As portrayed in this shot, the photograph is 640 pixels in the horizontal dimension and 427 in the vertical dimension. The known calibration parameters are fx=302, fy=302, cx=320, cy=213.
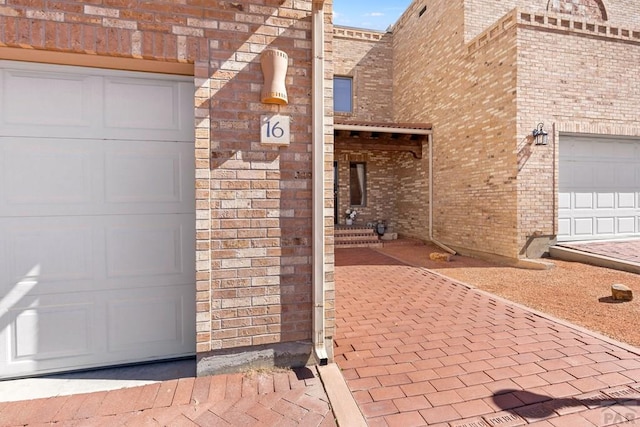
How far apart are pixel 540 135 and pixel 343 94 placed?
737cm

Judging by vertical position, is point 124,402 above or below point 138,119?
below

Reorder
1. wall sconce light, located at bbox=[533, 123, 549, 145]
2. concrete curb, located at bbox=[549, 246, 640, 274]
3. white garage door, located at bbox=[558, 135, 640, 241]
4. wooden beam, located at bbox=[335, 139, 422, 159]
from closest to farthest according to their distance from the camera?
concrete curb, located at bbox=[549, 246, 640, 274], wall sconce light, located at bbox=[533, 123, 549, 145], white garage door, located at bbox=[558, 135, 640, 241], wooden beam, located at bbox=[335, 139, 422, 159]

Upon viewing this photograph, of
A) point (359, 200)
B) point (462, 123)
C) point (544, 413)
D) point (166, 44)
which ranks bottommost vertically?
point (544, 413)

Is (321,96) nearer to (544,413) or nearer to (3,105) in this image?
(3,105)

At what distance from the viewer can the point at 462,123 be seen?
7867 millimetres

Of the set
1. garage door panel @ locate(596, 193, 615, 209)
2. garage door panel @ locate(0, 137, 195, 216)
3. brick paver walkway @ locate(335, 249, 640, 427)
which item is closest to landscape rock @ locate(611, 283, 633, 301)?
brick paver walkway @ locate(335, 249, 640, 427)

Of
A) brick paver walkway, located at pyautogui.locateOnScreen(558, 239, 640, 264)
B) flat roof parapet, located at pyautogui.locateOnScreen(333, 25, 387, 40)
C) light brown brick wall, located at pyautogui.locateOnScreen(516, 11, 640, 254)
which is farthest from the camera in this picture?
flat roof parapet, located at pyautogui.locateOnScreen(333, 25, 387, 40)

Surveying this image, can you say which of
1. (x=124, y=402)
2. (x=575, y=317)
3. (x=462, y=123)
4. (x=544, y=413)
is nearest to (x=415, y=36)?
(x=462, y=123)

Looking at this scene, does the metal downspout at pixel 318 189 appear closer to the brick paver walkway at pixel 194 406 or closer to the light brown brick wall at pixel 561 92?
the brick paver walkway at pixel 194 406

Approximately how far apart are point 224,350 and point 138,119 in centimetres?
190

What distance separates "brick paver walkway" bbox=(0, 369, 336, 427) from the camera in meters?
1.81

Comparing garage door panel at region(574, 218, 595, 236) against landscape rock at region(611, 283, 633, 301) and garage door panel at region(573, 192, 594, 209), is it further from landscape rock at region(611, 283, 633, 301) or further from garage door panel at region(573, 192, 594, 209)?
landscape rock at region(611, 283, 633, 301)

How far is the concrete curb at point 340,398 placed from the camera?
71.0 inches

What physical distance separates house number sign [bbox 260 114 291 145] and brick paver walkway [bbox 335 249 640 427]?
1.83m
